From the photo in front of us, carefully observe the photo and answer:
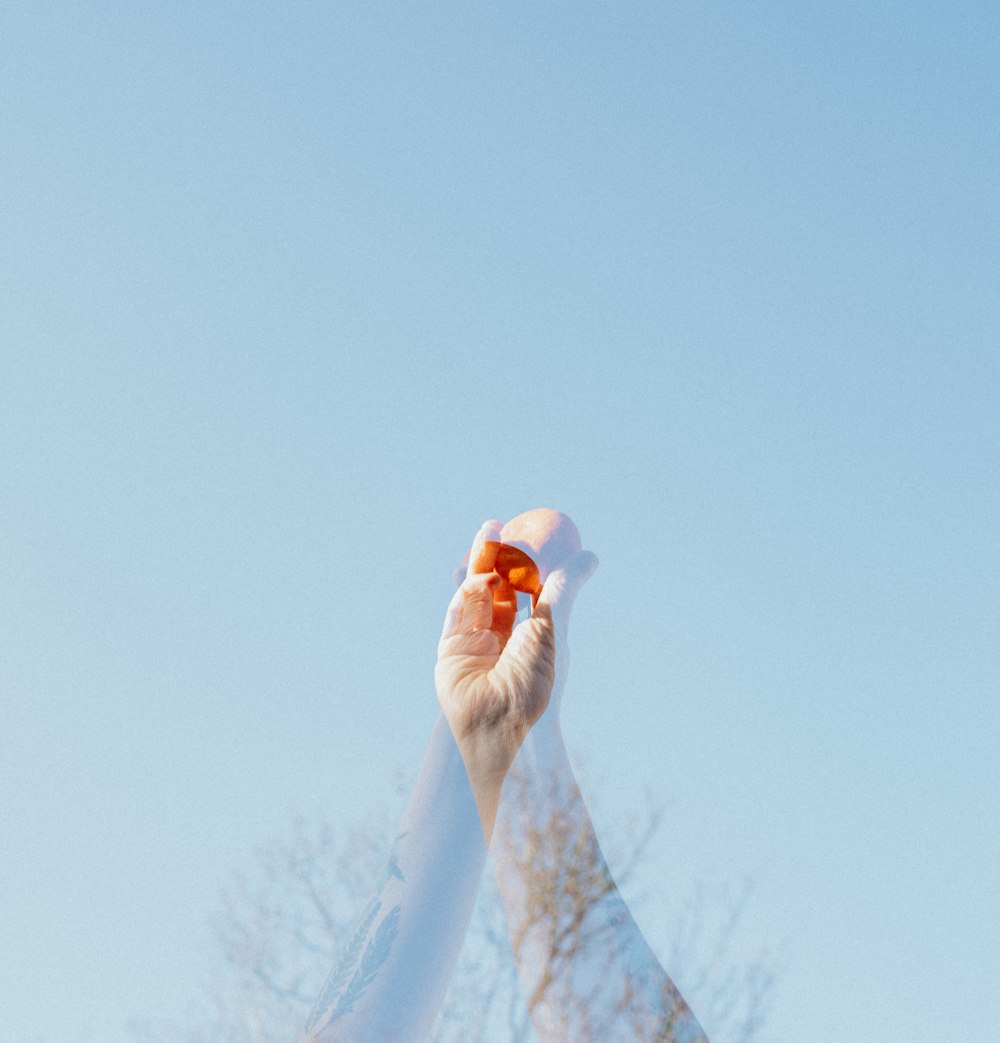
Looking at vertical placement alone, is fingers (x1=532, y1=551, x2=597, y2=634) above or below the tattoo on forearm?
above

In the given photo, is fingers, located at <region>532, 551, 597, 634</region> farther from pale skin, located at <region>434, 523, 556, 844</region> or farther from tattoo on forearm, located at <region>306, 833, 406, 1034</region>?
tattoo on forearm, located at <region>306, 833, 406, 1034</region>

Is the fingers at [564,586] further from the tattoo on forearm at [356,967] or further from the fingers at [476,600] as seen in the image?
the tattoo on forearm at [356,967]

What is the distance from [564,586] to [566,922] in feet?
4.80

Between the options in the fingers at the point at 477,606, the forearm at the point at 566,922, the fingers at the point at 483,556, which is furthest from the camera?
the fingers at the point at 483,556

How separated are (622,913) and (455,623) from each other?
1421mm

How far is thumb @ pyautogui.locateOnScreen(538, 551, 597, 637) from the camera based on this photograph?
5.45 m

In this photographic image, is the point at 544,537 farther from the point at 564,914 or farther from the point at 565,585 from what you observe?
the point at 564,914

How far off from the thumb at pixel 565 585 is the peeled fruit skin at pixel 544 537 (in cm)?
5

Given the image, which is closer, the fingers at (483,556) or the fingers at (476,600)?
the fingers at (476,600)

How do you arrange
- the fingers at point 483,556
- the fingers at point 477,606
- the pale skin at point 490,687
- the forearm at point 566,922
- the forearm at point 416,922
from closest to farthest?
the forearm at point 416,922 < the forearm at point 566,922 < the pale skin at point 490,687 < the fingers at point 477,606 < the fingers at point 483,556

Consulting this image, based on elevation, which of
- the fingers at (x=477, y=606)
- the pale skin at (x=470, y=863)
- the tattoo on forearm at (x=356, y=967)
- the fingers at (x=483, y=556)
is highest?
the fingers at (x=483, y=556)

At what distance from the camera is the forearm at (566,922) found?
4.67 metres

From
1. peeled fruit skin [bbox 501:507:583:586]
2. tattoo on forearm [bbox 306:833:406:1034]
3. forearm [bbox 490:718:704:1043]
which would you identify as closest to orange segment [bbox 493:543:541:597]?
peeled fruit skin [bbox 501:507:583:586]

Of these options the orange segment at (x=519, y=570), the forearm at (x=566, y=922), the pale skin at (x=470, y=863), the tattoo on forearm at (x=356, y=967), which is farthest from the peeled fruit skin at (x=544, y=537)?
the tattoo on forearm at (x=356, y=967)
